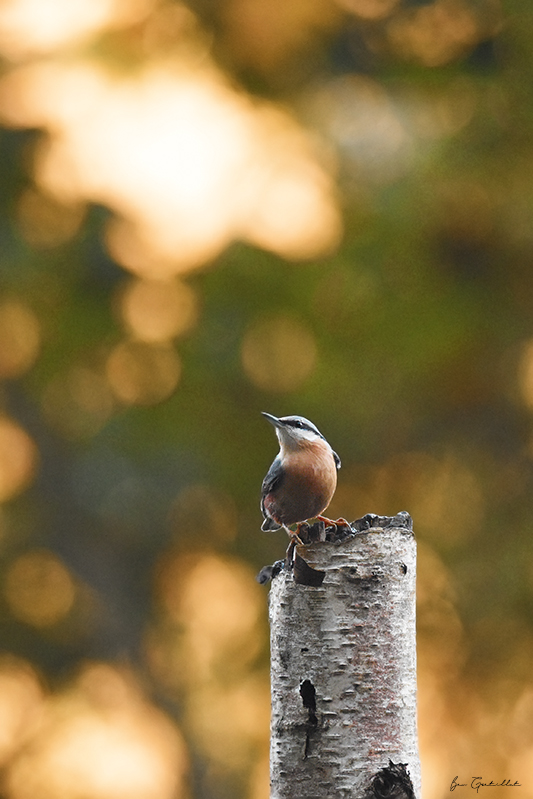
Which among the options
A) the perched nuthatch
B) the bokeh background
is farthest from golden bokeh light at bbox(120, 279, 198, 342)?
the perched nuthatch

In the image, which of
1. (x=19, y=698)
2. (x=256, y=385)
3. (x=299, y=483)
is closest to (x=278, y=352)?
(x=256, y=385)

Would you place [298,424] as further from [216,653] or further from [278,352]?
[216,653]

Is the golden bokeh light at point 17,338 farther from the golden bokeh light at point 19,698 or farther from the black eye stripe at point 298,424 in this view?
the black eye stripe at point 298,424

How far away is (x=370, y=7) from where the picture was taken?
9352 mm

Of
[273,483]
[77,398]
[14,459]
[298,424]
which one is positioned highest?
[77,398]

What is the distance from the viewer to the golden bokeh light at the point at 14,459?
32.0ft

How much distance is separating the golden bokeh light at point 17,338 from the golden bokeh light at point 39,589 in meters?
2.11

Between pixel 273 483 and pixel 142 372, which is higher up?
pixel 142 372

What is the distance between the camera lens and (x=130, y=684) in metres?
9.52

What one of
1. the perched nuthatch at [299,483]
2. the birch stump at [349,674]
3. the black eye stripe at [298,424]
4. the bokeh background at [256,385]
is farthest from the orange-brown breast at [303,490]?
the bokeh background at [256,385]

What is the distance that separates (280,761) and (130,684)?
7.26 m

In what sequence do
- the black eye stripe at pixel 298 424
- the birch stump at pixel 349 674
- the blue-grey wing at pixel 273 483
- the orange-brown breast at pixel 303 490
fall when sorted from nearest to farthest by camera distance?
the birch stump at pixel 349 674 < the orange-brown breast at pixel 303 490 < the blue-grey wing at pixel 273 483 < the black eye stripe at pixel 298 424

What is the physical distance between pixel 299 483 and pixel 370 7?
7.50 metres

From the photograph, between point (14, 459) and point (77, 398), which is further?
point (14, 459)
